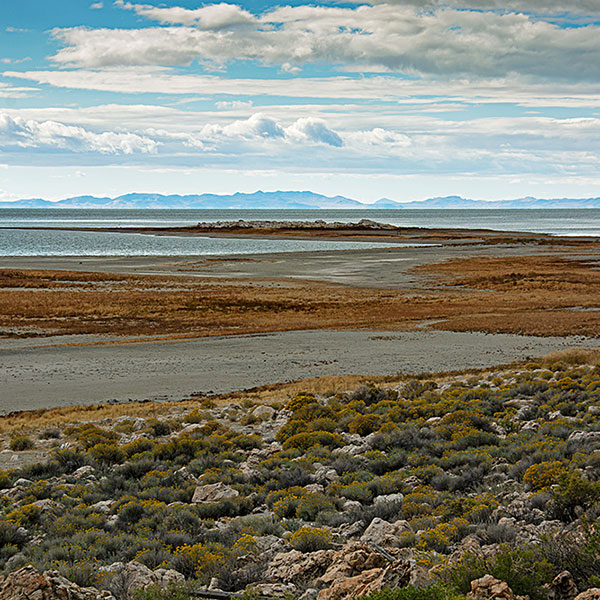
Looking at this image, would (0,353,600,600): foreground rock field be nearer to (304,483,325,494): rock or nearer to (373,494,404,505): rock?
(373,494,404,505): rock

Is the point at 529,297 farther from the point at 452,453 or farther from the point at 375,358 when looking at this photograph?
the point at 452,453

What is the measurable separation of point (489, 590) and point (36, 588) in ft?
13.2

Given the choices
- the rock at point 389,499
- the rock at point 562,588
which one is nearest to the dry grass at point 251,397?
the rock at point 389,499

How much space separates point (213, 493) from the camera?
33.6 ft

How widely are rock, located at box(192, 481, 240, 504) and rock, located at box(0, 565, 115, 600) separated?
146 inches

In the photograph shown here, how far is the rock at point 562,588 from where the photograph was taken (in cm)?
582

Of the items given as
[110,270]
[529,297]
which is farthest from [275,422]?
[110,270]

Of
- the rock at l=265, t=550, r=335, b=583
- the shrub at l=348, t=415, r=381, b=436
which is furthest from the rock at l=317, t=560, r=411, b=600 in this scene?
the shrub at l=348, t=415, r=381, b=436

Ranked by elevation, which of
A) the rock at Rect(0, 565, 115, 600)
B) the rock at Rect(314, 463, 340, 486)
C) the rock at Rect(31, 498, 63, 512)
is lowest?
the rock at Rect(31, 498, 63, 512)

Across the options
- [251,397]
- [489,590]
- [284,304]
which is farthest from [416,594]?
[284,304]

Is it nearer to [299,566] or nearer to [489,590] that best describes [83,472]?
[299,566]

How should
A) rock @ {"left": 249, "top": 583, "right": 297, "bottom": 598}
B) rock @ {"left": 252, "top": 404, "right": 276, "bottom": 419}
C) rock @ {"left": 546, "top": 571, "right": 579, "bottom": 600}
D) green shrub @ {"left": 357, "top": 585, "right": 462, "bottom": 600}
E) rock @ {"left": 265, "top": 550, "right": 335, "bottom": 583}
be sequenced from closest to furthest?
1. green shrub @ {"left": 357, "top": 585, "right": 462, "bottom": 600}
2. rock @ {"left": 546, "top": 571, "right": 579, "bottom": 600}
3. rock @ {"left": 249, "top": 583, "right": 297, "bottom": 598}
4. rock @ {"left": 265, "top": 550, "right": 335, "bottom": 583}
5. rock @ {"left": 252, "top": 404, "right": 276, "bottom": 419}

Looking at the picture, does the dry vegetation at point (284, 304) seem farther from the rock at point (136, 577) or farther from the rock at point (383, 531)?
the rock at point (136, 577)

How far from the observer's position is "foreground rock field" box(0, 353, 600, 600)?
646cm
